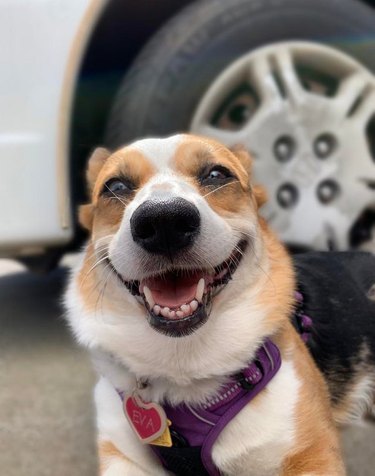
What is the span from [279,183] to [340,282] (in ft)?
2.10

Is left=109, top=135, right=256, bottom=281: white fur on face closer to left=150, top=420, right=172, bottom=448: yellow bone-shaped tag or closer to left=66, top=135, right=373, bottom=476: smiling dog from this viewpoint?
left=66, top=135, right=373, bottom=476: smiling dog

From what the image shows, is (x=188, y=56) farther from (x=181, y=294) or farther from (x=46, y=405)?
(x=46, y=405)

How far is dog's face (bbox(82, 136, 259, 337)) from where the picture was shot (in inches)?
69.1

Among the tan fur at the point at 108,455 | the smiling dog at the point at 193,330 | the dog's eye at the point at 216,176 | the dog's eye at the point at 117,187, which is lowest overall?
the tan fur at the point at 108,455

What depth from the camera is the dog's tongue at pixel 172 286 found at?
1851 millimetres

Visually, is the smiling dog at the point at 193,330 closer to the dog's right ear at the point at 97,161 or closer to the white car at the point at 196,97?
the dog's right ear at the point at 97,161

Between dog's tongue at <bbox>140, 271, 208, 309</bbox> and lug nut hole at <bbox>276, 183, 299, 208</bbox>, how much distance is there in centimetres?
128

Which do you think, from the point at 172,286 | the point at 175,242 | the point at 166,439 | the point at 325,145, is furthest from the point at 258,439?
the point at 325,145

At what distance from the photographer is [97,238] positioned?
210cm

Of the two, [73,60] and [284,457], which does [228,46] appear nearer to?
[73,60]

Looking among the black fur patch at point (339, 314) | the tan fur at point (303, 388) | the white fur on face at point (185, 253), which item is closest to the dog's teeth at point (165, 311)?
the white fur on face at point (185, 253)

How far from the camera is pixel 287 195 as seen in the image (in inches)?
121

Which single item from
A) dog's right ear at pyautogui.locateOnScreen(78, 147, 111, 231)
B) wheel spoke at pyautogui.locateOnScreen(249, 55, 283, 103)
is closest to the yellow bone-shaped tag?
dog's right ear at pyautogui.locateOnScreen(78, 147, 111, 231)

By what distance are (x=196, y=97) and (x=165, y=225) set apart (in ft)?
4.48
